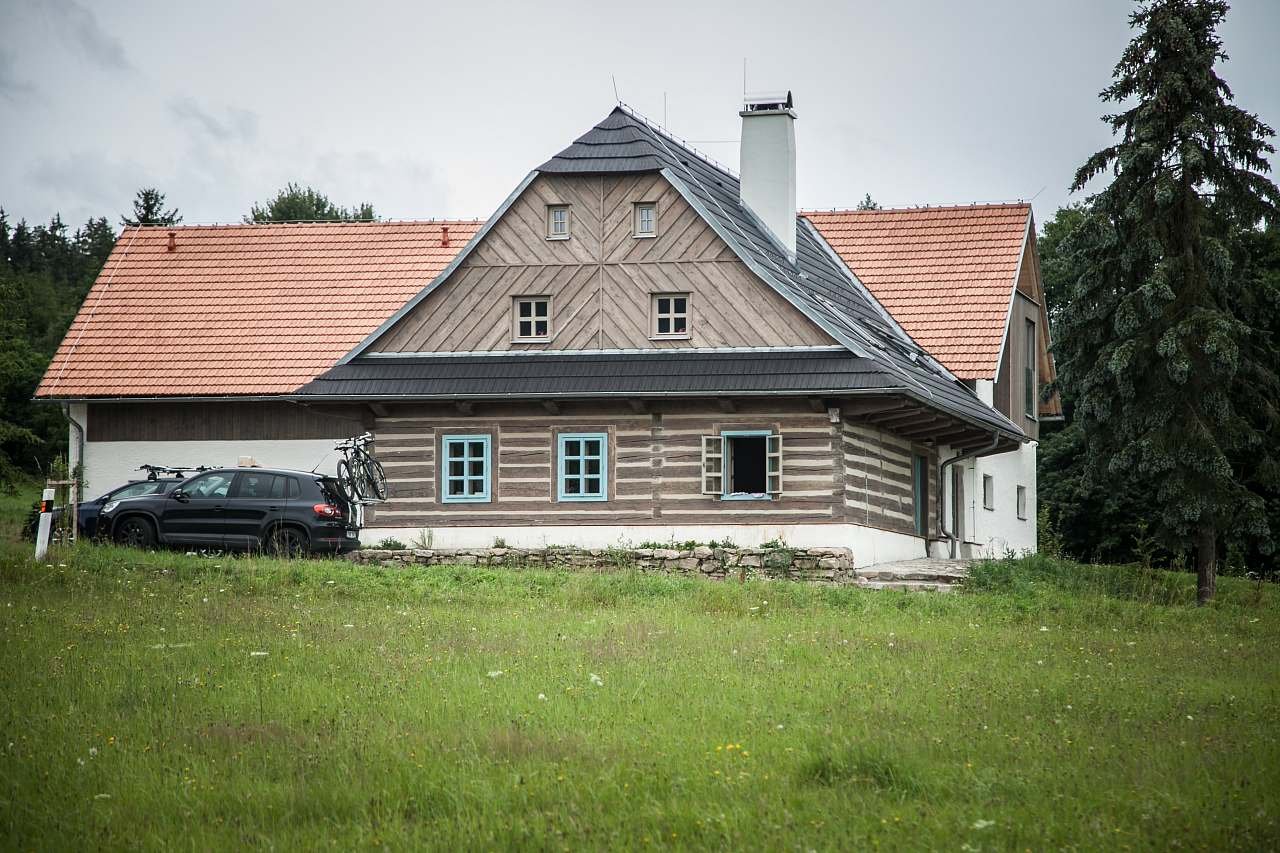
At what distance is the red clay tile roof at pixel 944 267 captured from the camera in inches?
1259

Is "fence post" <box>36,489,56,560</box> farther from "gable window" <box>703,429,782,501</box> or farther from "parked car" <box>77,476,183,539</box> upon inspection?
"gable window" <box>703,429,782,501</box>

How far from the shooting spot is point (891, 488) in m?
27.4

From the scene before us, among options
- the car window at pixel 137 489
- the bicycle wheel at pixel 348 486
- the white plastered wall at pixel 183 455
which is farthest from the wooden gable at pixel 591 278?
the white plastered wall at pixel 183 455

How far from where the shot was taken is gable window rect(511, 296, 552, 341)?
26.7m

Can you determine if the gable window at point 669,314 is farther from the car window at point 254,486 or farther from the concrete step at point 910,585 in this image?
the car window at point 254,486

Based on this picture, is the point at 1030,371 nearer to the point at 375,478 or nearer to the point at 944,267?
the point at 944,267

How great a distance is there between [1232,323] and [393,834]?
61.7 ft

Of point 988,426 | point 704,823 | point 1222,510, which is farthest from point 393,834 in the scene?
point 988,426

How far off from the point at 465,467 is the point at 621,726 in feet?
50.8

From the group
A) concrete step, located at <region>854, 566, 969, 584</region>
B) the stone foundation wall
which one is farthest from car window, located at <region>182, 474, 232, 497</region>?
concrete step, located at <region>854, 566, 969, 584</region>

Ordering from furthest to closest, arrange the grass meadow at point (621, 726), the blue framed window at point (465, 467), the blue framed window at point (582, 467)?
1. the blue framed window at point (465, 467)
2. the blue framed window at point (582, 467)
3. the grass meadow at point (621, 726)

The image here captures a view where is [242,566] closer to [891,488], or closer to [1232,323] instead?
[891,488]

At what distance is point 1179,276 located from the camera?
25219 millimetres

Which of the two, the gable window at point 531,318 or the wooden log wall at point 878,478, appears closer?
the wooden log wall at point 878,478
